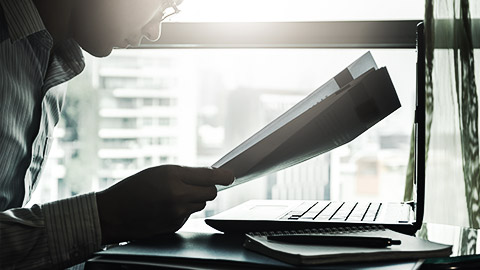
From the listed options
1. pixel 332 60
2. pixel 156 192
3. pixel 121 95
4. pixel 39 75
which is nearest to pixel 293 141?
pixel 156 192

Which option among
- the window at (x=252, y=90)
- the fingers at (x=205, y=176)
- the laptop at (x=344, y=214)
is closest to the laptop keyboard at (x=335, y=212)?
the laptop at (x=344, y=214)

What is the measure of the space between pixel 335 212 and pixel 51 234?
1.31 feet

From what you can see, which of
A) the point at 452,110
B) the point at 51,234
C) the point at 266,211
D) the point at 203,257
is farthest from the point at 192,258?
the point at 452,110

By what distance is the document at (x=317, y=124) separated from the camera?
0.74 meters

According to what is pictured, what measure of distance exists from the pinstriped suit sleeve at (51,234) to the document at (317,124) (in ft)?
0.60

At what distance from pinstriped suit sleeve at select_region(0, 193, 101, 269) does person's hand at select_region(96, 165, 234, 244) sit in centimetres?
2

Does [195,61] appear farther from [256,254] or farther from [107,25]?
[256,254]

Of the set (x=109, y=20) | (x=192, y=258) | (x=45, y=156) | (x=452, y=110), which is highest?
(x=109, y=20)

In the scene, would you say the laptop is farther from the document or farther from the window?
the window

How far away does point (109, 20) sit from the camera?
1.16 metres

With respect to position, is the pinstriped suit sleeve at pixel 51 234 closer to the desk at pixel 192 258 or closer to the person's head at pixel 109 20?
the desk at pixel 192 258

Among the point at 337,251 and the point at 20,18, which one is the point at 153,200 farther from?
the point at 20,18

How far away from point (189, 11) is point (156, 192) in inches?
42.7

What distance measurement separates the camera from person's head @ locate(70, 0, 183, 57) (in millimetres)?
1153
